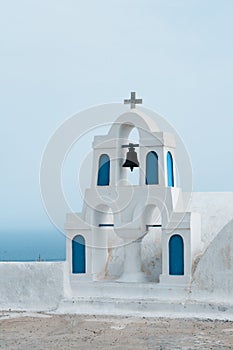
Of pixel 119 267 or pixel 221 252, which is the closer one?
pixel 221 252

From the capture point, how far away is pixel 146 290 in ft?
51.1

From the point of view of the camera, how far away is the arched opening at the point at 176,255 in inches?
613

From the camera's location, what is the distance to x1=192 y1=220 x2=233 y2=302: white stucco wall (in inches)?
590

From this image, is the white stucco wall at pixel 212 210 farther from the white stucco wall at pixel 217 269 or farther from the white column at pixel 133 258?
the white column at pixel 133 258

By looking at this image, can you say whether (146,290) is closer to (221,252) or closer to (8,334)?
(221,252)

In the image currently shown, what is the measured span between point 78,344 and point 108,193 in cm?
438

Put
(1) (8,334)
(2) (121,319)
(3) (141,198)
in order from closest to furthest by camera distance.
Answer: (1) (8,334), (2) (121,319), (3) (141,198)

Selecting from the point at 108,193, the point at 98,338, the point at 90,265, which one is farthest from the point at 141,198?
the point at 98,338

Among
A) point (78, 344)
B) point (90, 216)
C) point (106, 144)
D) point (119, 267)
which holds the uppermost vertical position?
point (106, 144)

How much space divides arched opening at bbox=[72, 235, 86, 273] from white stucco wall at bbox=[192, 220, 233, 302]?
8.28 ft

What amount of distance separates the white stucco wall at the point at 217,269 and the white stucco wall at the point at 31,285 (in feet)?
9.49

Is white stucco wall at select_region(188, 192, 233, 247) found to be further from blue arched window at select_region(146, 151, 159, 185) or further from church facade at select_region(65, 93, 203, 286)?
blue arched window at select_region(146, 151, 159, 185)

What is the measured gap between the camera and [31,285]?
54.0 feet

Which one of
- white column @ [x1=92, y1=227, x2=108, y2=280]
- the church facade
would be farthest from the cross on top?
white column @ [x1=92, y1=227, x2=108, y2=280]
